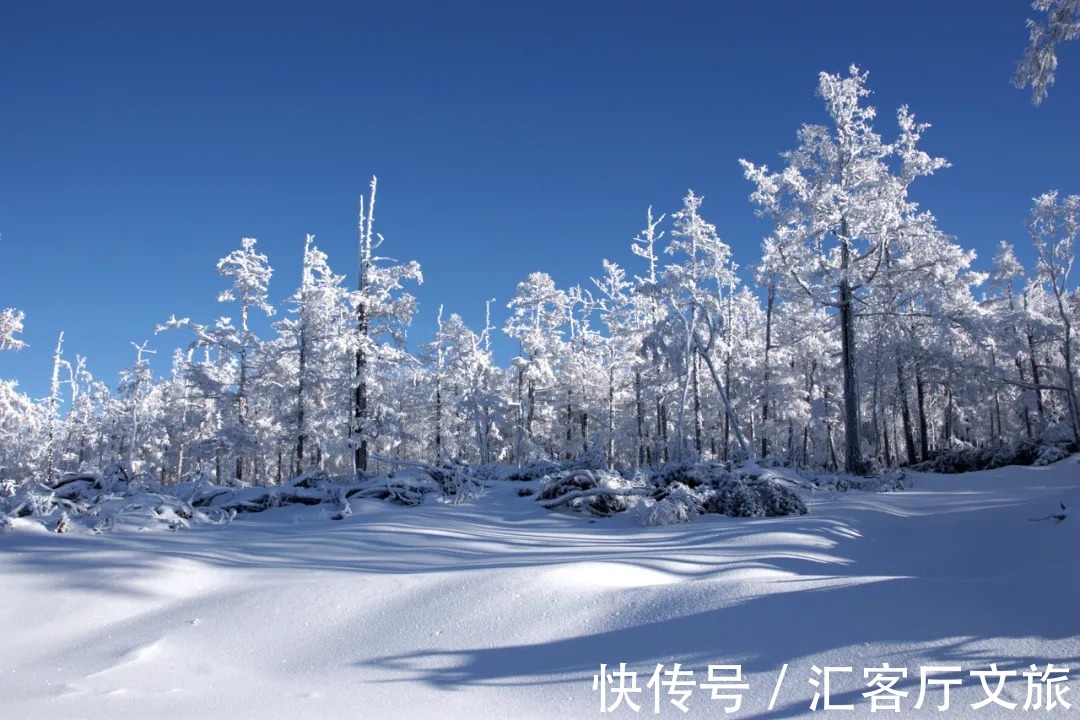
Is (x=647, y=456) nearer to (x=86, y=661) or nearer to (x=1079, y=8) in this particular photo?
(x=1079, y=8)

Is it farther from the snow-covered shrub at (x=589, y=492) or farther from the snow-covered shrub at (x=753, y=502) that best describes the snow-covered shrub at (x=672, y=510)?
the snow-covered shrub at (x=589, y=492)

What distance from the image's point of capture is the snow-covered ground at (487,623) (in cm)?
301

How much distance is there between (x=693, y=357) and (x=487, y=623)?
17178mm

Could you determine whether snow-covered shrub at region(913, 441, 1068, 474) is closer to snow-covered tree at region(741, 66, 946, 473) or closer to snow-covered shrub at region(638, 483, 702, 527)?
snow-covered tree at region(741, 66, 946, 473)

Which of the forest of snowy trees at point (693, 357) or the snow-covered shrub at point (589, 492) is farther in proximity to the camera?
the forest of snowy trees at point (693, 357)

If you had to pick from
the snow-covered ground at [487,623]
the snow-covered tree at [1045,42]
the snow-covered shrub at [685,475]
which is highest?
the snow-covered tree at [1045,42]

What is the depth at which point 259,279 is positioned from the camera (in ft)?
84.9

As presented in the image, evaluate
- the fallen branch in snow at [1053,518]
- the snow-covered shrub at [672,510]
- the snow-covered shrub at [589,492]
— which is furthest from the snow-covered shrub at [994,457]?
the snow-covered shrub at [589,492]

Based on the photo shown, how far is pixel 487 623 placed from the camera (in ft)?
12.8

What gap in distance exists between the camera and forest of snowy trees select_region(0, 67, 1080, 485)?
669 inches

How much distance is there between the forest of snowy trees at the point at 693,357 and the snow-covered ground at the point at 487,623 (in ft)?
16.2

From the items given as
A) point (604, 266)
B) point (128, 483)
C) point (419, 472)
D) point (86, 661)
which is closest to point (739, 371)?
point (604, 266)

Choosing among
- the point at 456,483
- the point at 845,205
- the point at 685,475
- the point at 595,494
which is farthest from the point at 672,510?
the point at 845,205

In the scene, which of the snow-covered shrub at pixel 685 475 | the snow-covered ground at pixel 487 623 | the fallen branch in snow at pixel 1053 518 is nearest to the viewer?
the snow-covered ground at pixel 487 623
